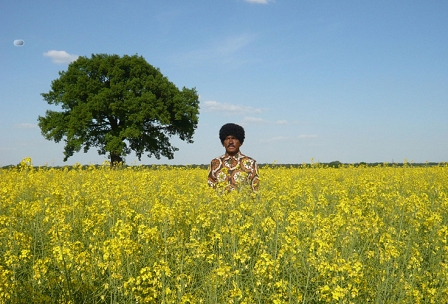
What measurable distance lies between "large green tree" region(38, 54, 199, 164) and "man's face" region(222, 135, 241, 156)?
2160 cm

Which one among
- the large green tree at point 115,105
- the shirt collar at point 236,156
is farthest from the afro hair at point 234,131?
A: the large green tree at point 115,105

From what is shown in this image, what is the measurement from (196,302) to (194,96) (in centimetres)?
2930

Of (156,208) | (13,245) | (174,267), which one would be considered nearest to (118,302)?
(174,267)

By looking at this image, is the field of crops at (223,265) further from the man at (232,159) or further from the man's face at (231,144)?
the man's face at (231,144)

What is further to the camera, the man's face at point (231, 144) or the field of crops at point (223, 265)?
the man's face at point (231, 144)

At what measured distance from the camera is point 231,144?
8023 mm

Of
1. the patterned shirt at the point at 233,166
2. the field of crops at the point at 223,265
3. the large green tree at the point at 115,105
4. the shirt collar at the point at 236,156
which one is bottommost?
the field of crops at the point at 223,265

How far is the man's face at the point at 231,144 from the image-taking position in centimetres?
801

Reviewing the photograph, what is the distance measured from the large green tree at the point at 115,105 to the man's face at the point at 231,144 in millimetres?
21599

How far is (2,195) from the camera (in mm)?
7027

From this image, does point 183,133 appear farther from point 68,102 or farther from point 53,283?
point 53,283

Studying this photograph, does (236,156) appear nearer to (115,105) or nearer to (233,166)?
(233,166)

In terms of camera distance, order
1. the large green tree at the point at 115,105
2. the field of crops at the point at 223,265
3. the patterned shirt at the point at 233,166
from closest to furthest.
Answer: the field of crops at the point at 223,265 → the patterned shirt at the point at 233,166 → the large green tree at the point at 115,105

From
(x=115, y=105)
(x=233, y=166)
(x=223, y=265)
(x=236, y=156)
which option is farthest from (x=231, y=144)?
(x=115, y=105)
